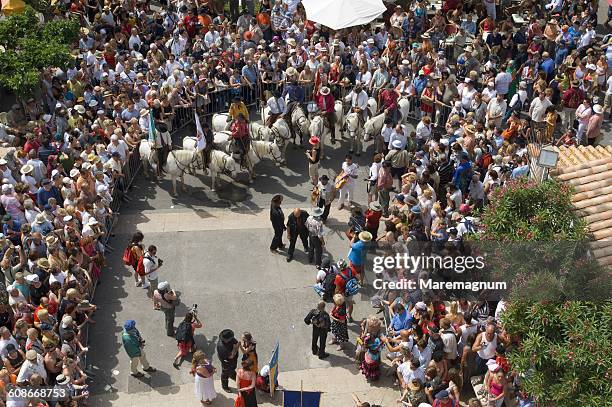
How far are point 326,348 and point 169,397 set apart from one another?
9.59 ft

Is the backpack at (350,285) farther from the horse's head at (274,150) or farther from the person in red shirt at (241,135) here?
the person in red shirt at (241,135)

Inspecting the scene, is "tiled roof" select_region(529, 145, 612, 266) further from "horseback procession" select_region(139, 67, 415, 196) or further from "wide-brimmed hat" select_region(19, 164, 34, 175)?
"wide-brimmed hat" select_region(19, 164, 34, 175)

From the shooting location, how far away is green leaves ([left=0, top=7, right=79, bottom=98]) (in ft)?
62.1

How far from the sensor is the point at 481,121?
63.1ft

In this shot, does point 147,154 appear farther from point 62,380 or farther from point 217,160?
point 62,380

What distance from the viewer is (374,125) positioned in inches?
754

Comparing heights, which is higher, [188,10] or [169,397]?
[188,10]

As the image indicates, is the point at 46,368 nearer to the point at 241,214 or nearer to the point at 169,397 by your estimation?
the point at 169,397

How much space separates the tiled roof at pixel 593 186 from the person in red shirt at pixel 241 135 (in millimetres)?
7109

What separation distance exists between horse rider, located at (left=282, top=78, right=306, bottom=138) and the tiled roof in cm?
713

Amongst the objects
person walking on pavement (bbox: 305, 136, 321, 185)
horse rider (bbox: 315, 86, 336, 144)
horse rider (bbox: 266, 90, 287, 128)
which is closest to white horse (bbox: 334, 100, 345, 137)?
horse rider (bbox: 315, 86, 336, 144)

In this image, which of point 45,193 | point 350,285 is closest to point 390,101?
point 350,285

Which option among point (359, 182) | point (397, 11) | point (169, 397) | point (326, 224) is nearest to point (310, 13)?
point (397, 11)

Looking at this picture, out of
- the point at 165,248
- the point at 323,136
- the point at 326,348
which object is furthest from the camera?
the point at 323,136
